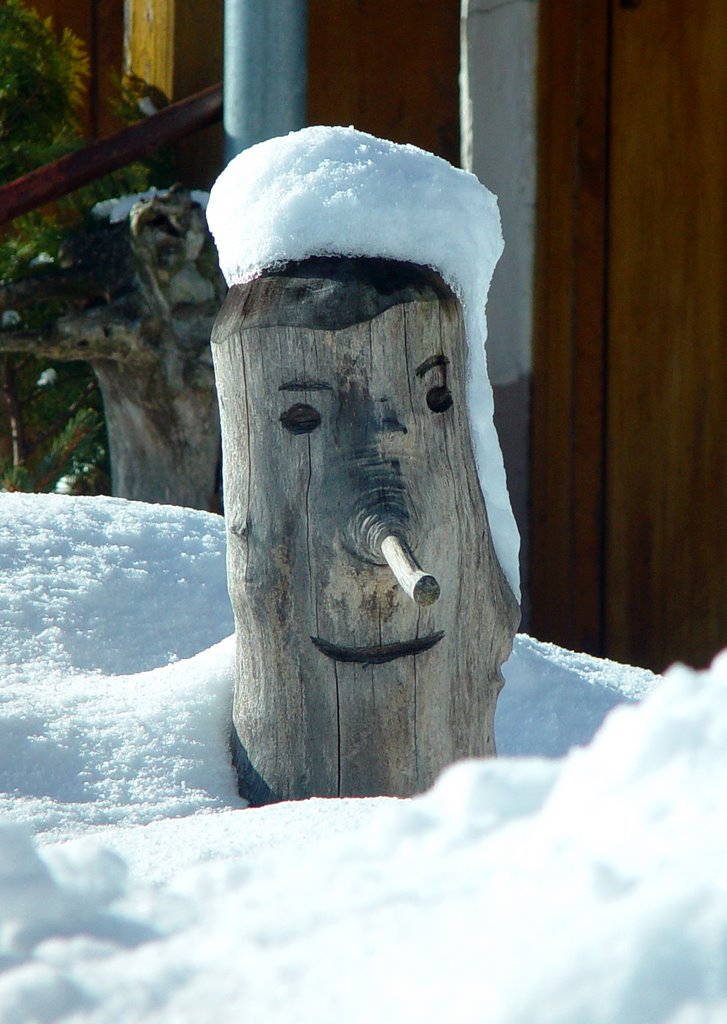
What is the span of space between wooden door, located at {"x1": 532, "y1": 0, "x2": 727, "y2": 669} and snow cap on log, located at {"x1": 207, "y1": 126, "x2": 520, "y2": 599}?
2.06m

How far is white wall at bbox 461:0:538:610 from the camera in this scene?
3.99 m

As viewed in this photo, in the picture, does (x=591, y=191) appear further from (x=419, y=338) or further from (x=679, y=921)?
(x=679, y=921)

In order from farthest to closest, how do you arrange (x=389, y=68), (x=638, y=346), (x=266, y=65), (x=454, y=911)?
(x=389, y=68)
(x=638, y=346)
(x=266, y=65)
(x=454, y=911)

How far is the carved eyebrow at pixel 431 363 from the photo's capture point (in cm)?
197

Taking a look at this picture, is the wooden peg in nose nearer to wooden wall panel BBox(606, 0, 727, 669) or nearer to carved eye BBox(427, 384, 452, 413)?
carved eye BBox(427, 384, 452, 413)

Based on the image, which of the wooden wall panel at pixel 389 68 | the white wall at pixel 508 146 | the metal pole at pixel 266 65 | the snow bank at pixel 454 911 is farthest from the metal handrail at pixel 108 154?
the snow bank at pixel 454 911

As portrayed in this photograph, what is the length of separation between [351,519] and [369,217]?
46 cm

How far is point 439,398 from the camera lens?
2.00m

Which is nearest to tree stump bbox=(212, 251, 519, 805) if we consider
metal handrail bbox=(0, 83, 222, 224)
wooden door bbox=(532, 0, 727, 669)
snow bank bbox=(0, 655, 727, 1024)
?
snow bank bbox=(0, 655, 727, 1024)

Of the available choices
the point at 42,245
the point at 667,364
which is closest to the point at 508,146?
the point at 667,364

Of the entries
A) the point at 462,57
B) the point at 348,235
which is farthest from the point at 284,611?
the point at 462,57

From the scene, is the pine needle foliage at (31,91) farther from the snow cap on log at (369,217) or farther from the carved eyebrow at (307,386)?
the carved eyebrow at (307,386)

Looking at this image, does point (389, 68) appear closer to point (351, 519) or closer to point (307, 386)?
point (307, 386)

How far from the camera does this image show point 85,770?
2109 mm
